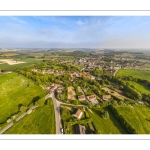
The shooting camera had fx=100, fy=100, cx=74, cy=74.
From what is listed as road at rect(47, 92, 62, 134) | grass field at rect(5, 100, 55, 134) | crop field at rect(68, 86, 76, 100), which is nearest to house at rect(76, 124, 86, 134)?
road at rect(47, 92, 62, 134)

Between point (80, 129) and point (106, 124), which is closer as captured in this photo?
point (80, 129)

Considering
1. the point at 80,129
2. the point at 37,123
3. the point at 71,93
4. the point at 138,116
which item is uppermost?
the point at 80,129

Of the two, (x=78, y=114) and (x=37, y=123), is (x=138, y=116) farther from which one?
(x=37, y=123)

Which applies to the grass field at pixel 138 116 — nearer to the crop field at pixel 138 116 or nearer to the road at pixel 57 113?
the crop field at pixel 138 116

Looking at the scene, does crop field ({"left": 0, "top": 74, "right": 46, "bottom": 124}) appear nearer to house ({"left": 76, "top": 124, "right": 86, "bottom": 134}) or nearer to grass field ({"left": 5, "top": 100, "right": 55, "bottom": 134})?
grass field ({"left": 5, "top": 100, "right": 55, "bottom": 134})

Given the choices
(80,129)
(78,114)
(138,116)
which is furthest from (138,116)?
(80,129)
